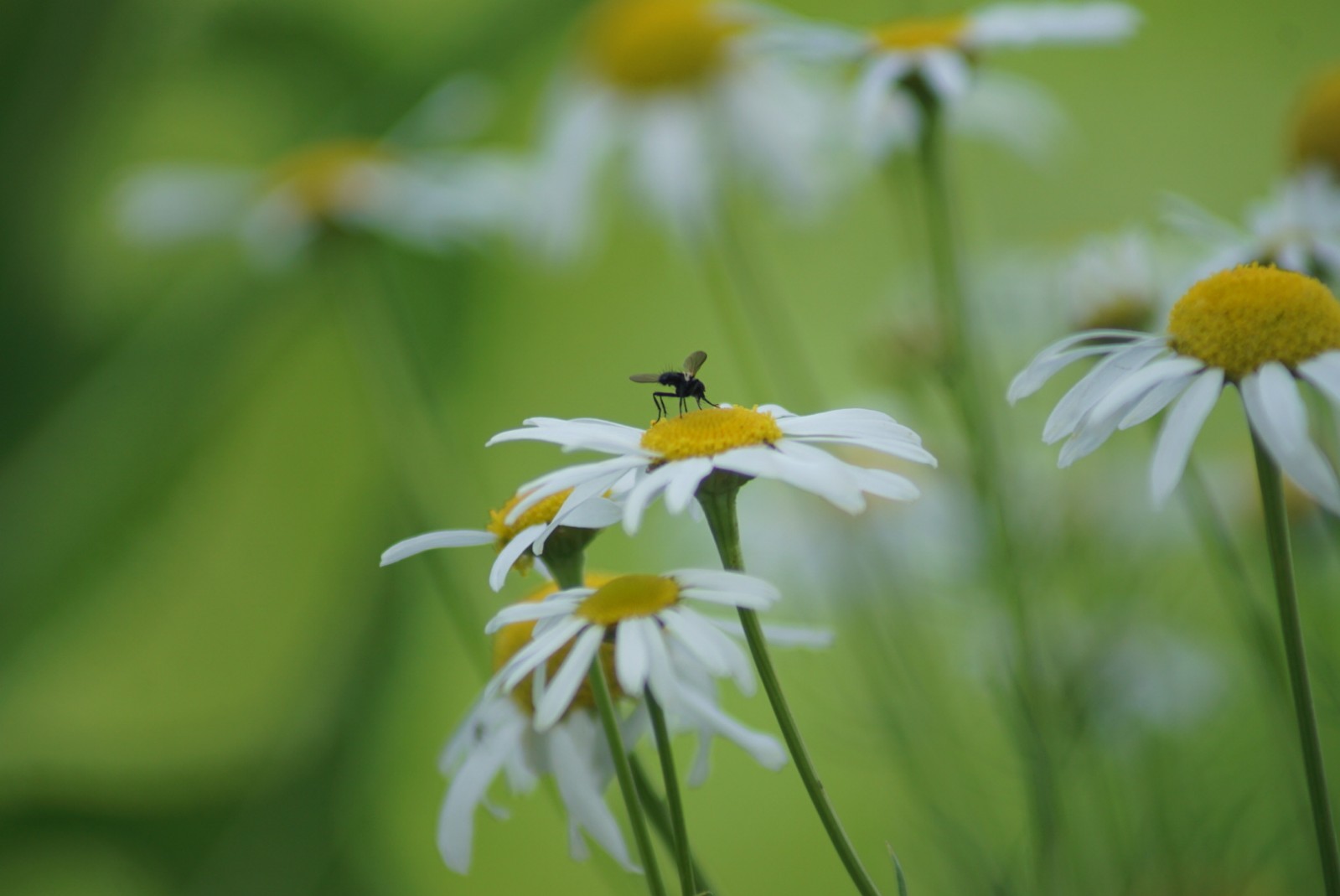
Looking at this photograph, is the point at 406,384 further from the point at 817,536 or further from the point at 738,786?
the point at 738,786

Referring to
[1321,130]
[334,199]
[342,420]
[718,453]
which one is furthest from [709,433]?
[342,420]

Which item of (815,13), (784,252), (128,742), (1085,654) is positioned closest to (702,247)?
(1085,654)

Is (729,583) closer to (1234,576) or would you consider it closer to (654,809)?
(654,809)

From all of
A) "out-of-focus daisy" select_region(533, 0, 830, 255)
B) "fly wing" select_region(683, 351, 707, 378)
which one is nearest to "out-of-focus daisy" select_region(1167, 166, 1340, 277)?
"fly wing" select_region(683, 351, 707, 378)

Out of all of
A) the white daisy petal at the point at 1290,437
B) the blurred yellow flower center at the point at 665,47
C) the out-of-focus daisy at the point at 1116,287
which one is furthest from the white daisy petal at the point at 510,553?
the blurred yellow flower center at the point at 665,47

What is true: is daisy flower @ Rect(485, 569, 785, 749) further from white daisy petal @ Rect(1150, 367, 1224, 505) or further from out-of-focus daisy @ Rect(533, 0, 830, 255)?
out-of-focus daisy @ Rect(533, 0, 830, 255)

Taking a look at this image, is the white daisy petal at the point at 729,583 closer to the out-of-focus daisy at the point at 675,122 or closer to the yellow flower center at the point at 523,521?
the yellow flower center at the point at 523,521
